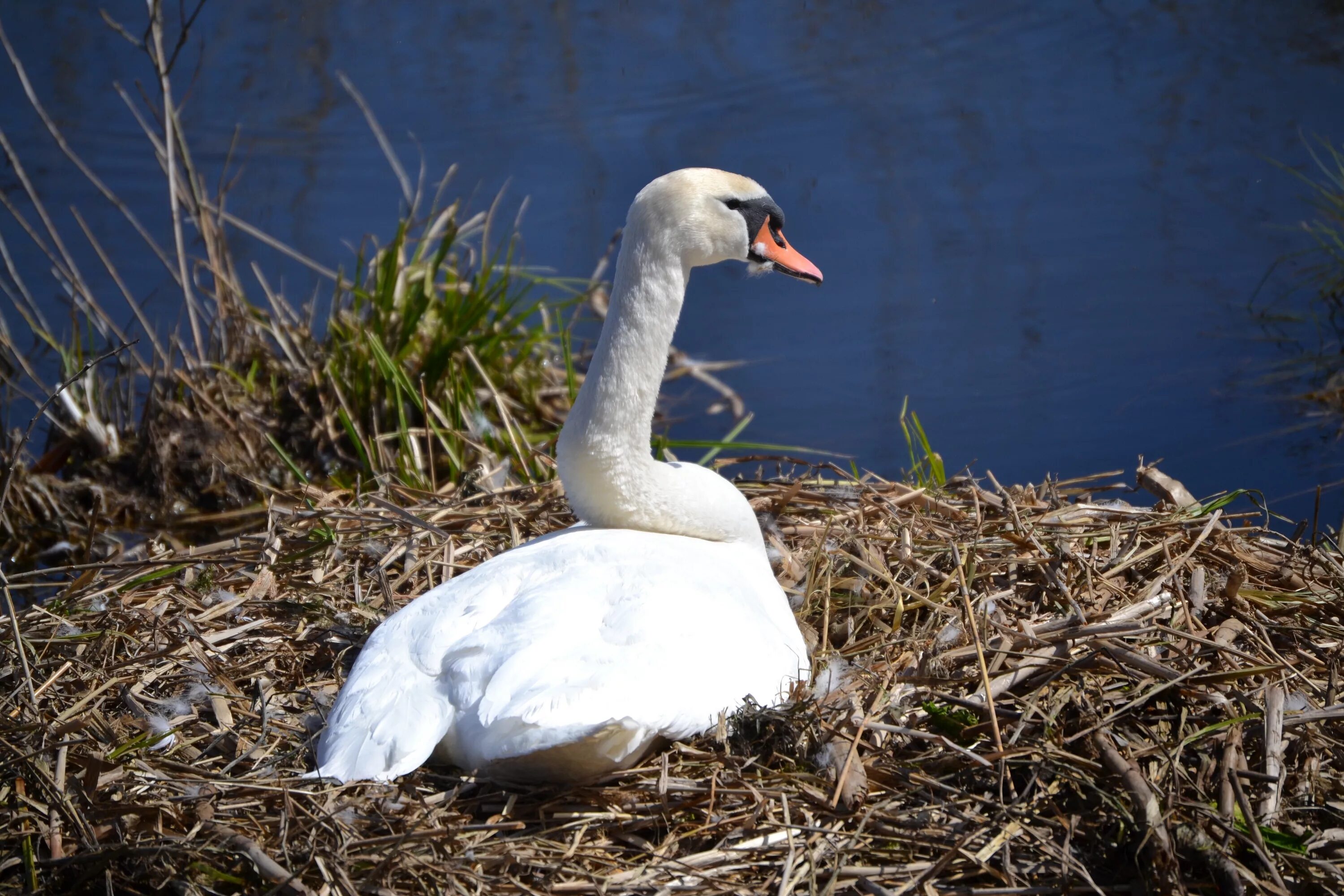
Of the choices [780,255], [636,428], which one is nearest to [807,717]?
[636,428]

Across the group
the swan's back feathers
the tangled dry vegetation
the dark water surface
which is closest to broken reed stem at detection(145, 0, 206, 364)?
the tangled dry vegetation

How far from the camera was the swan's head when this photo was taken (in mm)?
2990

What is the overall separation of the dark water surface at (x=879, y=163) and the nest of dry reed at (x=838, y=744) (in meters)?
2.58

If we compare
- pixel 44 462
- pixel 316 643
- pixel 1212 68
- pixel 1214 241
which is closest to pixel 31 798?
pixel 316 643

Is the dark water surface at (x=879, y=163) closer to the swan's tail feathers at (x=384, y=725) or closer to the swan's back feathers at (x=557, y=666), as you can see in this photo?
the swan's back feathers at (x=557, y=666)

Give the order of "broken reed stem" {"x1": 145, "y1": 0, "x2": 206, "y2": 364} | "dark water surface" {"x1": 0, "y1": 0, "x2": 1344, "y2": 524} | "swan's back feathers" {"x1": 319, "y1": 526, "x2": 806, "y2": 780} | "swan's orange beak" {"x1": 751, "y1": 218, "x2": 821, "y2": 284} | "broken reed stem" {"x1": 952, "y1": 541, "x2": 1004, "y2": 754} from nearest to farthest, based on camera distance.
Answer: "swan's back feathers" {"x1": 319, "y1": 526, "x2": 806, "y2": 780}
"broken reed stem" {"x1": 952, "y1": 541, "x2": 1004, "y2": 754}
"swan's orange beak" {"x1": 751, "y1": 218, "x2": 821, "y2": 284}
"broken reed stem" {"x1": 145, "y1": 0, "x2": 206, "y2": 364}
"dark water surface" {"x1": 0, "y1": 0, "x2": 1344, "y2": 524}

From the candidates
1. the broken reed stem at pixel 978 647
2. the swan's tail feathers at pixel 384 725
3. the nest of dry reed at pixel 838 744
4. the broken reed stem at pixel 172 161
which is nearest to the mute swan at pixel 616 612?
the swan's tail feathers at pixel 384 725

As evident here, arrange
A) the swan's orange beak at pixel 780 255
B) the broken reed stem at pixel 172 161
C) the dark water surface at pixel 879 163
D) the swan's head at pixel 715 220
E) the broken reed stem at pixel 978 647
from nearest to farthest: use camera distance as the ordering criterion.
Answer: the broken reed stem at pixel 978 647
the swan's head at pixel 715 220
the swan's orange beak at pixel 780 255
the broken reed stem at pixel 172 161
the dark water surface at pixel 879 163

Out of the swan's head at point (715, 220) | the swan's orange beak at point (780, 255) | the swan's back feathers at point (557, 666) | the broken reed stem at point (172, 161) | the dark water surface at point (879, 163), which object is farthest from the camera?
the dark water surface at point (879, 163)

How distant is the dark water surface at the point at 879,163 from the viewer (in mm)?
6266

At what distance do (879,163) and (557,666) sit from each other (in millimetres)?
5896

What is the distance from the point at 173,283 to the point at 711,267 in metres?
3.35

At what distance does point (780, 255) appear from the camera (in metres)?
3.21

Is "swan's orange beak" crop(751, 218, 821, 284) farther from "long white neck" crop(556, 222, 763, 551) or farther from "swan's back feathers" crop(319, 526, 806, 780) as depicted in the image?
"swan's back feathers" crop(319, 526, 806, 780)
